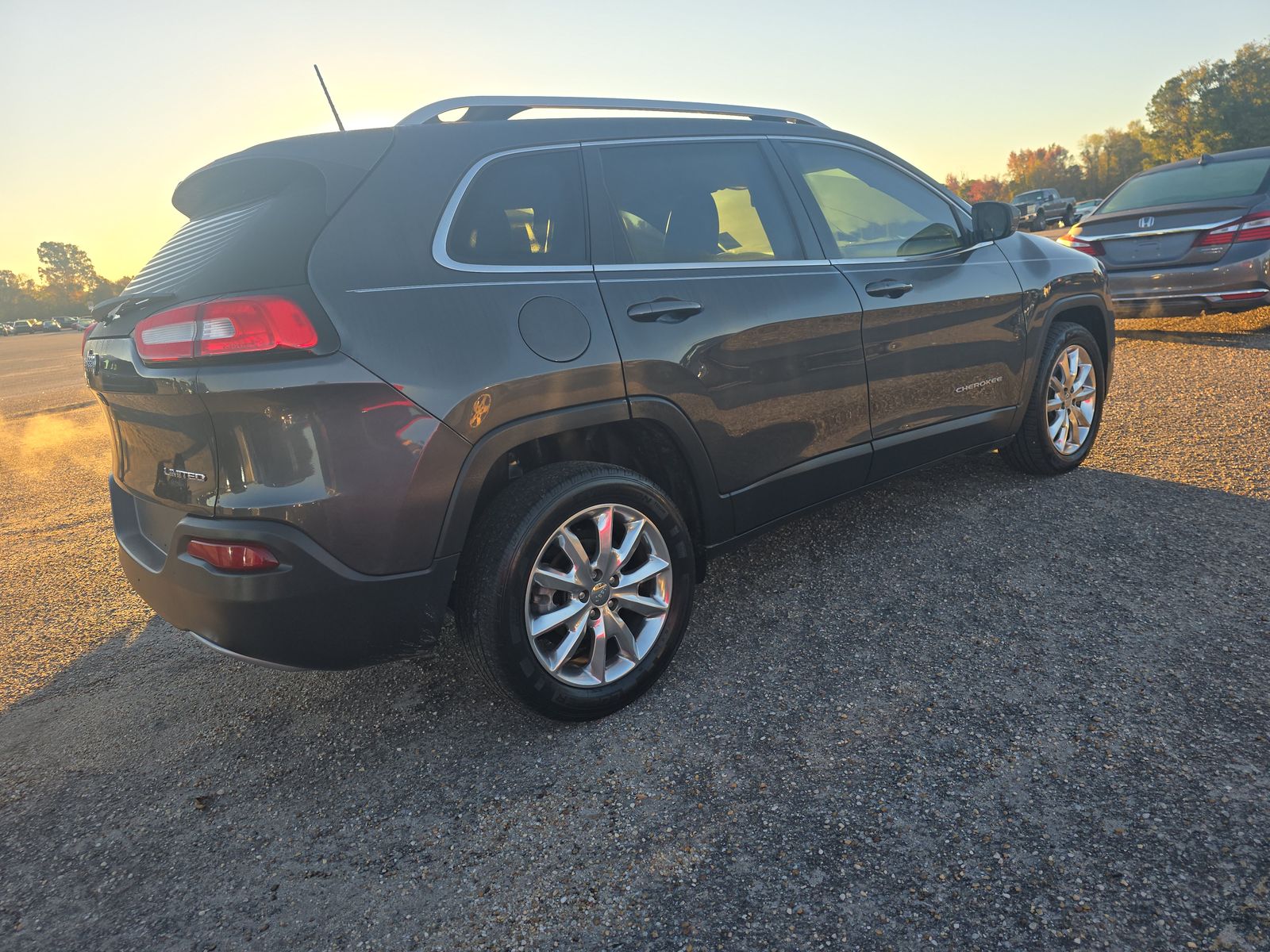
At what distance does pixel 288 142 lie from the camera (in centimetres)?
248

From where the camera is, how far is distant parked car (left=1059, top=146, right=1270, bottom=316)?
707 centimetres

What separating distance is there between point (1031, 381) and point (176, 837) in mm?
4074

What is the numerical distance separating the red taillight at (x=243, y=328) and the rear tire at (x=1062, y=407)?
3.56 meters

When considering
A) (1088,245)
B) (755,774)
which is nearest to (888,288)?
(755,774)

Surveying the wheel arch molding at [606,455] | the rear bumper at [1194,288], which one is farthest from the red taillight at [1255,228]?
the wheel arch molding at [606,455]

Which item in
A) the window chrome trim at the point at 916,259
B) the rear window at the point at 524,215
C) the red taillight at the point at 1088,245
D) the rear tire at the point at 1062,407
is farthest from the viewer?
the red taillight at the point at 1088,245

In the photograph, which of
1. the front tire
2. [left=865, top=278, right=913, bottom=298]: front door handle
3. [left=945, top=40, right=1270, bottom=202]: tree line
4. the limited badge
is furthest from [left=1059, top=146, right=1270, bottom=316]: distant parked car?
[left=945, top=40, right=1270, bottom=202]: tree line

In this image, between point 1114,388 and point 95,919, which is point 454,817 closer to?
point 95,919

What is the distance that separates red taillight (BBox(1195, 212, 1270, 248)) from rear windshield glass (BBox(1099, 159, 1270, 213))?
0.31 m

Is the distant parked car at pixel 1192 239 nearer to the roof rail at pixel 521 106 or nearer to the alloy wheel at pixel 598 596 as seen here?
the roof rail at pixel 521 106

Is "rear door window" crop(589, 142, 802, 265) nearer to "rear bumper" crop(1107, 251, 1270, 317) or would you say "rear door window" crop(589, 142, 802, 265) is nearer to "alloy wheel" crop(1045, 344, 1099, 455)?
"alloy wheel" crop(1045, 344, 1099, 455)

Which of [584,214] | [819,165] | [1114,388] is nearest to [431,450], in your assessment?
[584,214]

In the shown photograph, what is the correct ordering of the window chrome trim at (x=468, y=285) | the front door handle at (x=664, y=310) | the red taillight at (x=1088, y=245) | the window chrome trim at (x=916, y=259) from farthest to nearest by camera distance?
the red taillight at (x=1088, y=245)
the window chrome trim at (x=916, y=259)
the front door handle at (x=664, y=310)
the window chrome trim at (x=468, y=285)

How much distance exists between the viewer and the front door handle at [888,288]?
336 centimetres
